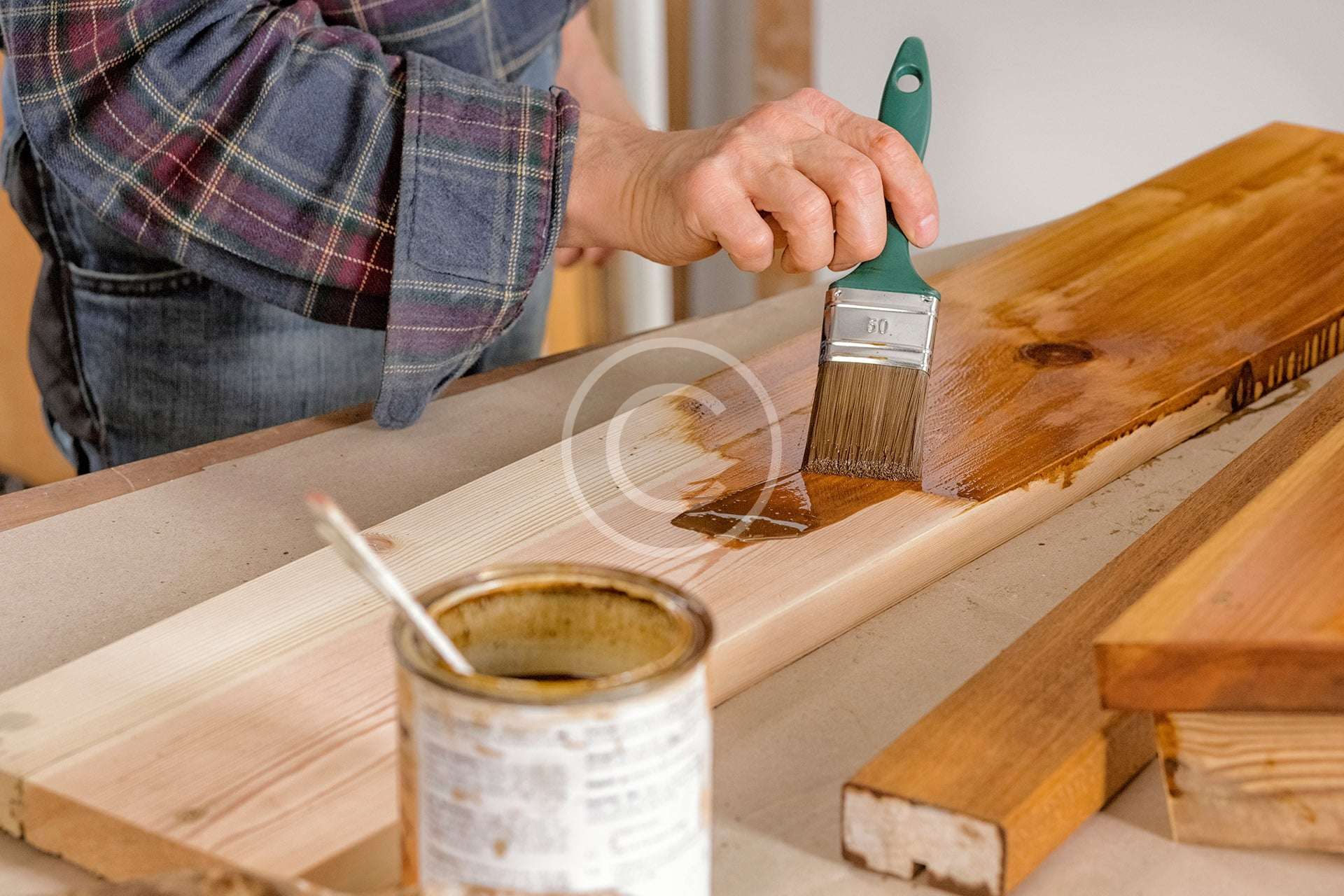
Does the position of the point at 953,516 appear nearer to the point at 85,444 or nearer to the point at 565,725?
the point at 565,725

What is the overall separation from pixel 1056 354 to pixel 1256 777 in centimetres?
60

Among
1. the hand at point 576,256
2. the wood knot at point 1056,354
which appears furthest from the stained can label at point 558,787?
the hand at point 576,256

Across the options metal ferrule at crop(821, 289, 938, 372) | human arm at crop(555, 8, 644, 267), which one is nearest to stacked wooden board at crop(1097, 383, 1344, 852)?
metal ferrule at crop(821, 289, 938, 372)

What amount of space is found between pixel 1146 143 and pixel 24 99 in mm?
2099

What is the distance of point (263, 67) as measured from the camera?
1021 mm

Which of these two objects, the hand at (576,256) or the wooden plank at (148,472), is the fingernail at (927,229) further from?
the hand at (576,256)

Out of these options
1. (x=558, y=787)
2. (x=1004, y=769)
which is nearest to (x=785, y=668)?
(x=1004, y=769)

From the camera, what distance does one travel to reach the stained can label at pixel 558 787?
421 millimetres

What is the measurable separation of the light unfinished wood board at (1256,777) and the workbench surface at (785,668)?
0.01 meters

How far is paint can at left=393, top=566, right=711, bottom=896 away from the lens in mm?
420

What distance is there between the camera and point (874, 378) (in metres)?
0.92

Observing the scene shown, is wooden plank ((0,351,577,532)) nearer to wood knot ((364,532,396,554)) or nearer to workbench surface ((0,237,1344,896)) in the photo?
workbench surface ((0,237,1344,896))

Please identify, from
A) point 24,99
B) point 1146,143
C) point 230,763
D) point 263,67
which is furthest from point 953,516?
point 1146,143

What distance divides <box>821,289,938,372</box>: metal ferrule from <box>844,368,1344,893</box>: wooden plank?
24 cm
